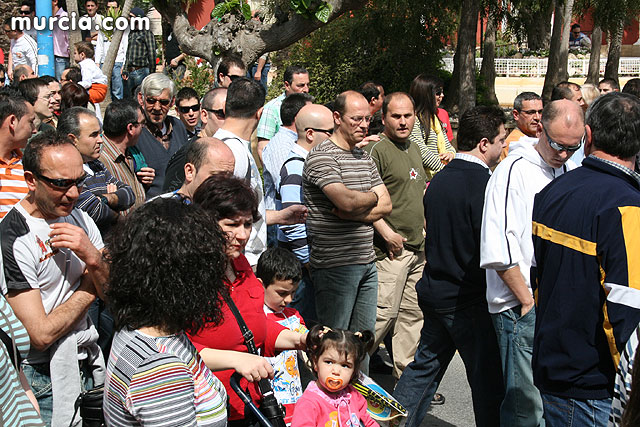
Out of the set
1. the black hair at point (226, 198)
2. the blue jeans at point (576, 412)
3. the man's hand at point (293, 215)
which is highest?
the black hair at point (226, 198)

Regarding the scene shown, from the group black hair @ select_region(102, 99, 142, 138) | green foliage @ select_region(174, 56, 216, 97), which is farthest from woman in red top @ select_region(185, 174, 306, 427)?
green foliage @ select_region(174, 56, 216, 97)

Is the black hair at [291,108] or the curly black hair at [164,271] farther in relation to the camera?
the black hair at [291,108]

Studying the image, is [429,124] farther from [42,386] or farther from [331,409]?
[42,386]

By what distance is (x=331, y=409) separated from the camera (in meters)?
3.56

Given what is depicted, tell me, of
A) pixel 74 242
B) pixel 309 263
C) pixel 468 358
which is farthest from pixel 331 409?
pixel 309 263

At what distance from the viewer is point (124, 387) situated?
2316 mm

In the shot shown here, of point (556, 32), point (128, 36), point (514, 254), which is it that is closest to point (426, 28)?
point (556, 32)

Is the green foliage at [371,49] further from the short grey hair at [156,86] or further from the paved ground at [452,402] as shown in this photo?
the paved ground at [452,402]

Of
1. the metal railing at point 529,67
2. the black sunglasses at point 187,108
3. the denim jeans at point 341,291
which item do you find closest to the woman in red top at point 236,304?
the denim jeans at point 341,291

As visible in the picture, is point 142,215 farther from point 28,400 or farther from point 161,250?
point 28,400

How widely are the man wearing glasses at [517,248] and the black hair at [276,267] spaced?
3.69 feet

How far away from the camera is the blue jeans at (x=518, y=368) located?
13.5 ft

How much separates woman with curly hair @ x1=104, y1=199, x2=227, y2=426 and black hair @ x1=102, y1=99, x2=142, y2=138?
2957 millimetres

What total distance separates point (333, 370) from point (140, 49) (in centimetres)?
1139
